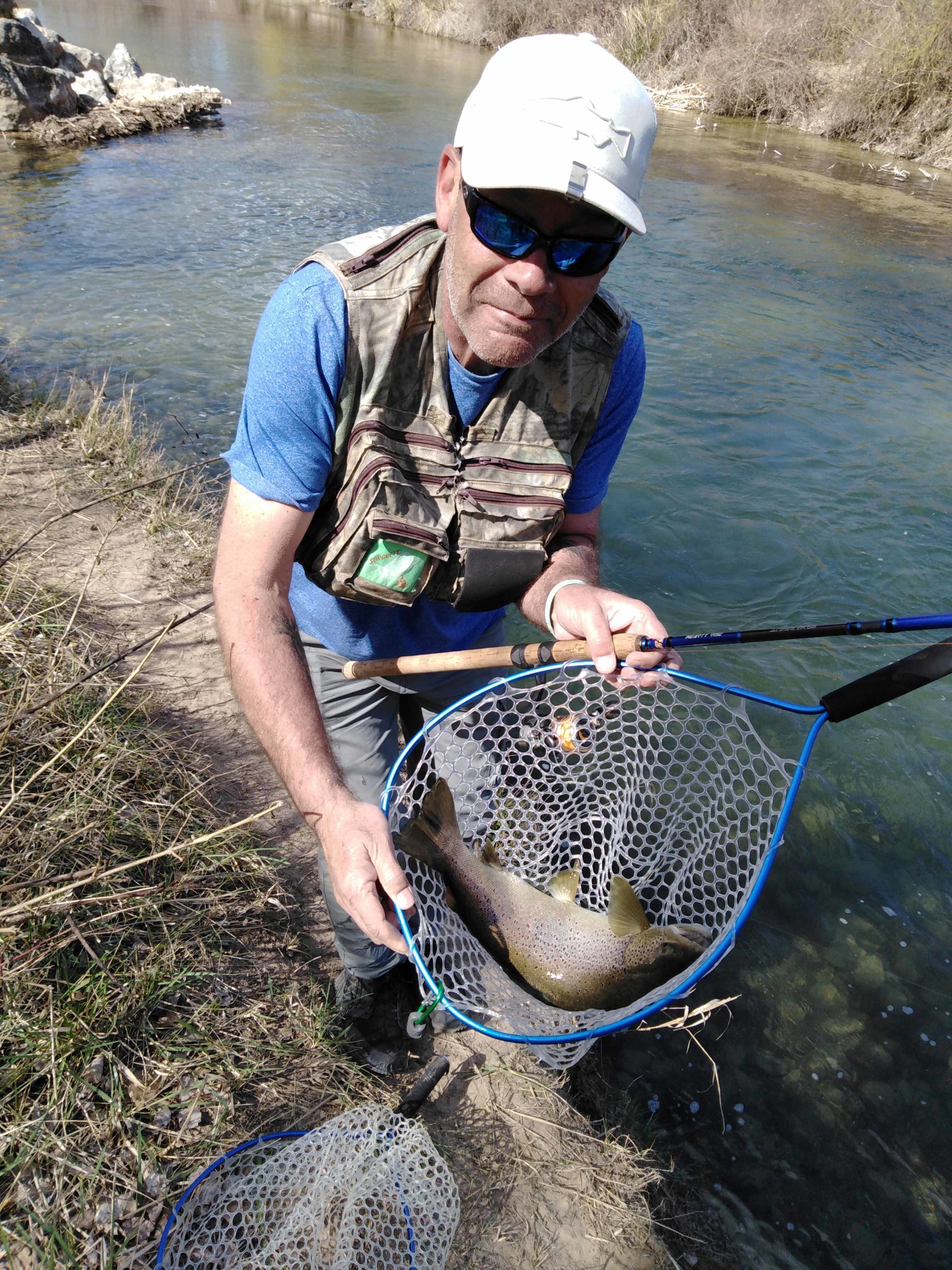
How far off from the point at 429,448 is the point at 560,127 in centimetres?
96

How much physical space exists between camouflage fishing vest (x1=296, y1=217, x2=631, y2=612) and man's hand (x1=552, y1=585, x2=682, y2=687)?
0.28m

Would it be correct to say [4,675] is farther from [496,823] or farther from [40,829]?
[496,823]

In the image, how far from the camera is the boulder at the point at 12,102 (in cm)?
1619

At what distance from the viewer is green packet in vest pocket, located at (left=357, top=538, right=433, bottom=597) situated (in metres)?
2.65

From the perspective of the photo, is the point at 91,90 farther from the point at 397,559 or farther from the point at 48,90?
the point at 397,559

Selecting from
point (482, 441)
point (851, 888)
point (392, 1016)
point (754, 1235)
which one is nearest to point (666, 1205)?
point (754, 1235)

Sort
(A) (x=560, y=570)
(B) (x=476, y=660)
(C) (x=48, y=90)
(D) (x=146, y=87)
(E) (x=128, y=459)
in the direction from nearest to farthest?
(B) (x=476, y=660) < (A) (x=560, y=570) < (E) (x=128, y=459) < (C) (x=48, y=90) < (D) (x=146, y=87)

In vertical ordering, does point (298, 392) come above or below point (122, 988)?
above

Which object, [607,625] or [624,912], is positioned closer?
[607,625]

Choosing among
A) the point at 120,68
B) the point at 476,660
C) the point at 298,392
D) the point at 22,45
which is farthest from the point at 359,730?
the point at 120,68

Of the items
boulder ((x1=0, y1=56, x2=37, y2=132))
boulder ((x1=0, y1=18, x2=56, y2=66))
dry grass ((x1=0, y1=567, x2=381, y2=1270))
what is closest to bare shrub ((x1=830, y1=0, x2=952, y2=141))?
boulder ((x1=0, y1=18, x2=56, y2=66))

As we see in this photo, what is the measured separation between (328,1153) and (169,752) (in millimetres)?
1652

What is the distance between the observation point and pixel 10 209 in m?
12.4

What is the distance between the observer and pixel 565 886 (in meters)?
2.93
